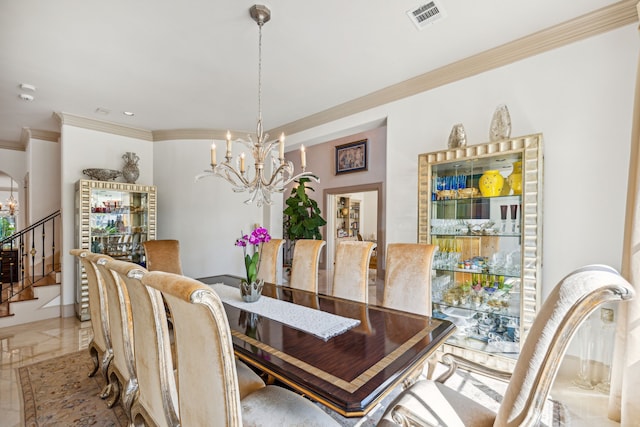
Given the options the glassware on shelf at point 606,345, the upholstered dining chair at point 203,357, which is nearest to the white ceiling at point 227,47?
the upholstered dining chair at point 203,357

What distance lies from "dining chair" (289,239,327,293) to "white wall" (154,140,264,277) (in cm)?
209

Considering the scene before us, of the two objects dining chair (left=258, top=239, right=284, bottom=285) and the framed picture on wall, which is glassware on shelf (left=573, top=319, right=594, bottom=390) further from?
the framed picture on wall

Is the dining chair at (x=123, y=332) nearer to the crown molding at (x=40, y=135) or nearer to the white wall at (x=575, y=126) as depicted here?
the white wall at (x=575, y=126)

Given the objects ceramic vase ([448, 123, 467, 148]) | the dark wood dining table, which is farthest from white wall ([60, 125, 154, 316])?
ceramic vase ([448, 123, 467, 148])

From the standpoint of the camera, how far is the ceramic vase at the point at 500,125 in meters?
2.38

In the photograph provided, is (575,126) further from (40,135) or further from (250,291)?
(40,135)

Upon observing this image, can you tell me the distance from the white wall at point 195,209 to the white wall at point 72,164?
2.20 ft

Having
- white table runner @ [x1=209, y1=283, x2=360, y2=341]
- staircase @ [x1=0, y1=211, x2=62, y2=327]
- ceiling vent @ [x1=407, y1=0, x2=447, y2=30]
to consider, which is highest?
ceiling vent @ [x1=407, y1=0, x2=447, y2=30]

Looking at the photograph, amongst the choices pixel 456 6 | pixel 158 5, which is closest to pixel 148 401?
pixel 158 5

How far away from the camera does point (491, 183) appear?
252cm

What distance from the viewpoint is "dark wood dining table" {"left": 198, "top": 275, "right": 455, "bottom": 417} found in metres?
→ 1.03

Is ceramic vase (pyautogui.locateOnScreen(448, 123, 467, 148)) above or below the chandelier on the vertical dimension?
above

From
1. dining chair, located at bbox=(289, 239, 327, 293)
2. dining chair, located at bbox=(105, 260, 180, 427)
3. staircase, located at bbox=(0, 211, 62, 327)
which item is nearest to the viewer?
dining chair, located at bbox=(105, 260, 180, 427)

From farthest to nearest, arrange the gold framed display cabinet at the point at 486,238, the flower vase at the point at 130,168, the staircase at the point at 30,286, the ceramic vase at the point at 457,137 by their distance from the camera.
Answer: the flower vase at the point at 130,168 < the staircase at the point at 30,286 < the ceramic vase at the point at 457,137 < the gold framed display cabinet at the point at 486,238
